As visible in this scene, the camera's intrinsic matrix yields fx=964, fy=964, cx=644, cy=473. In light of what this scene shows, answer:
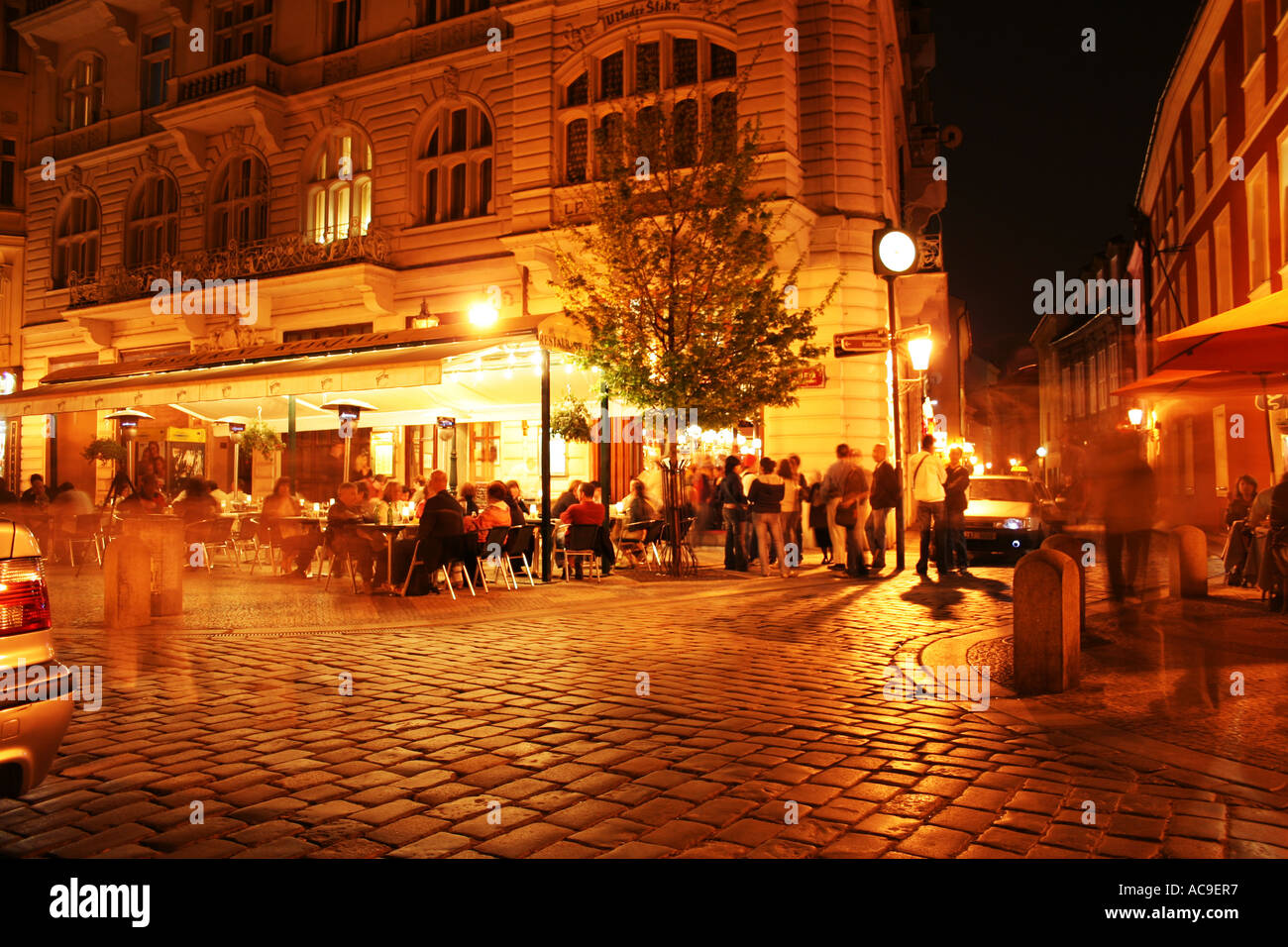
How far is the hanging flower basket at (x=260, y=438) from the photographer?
1989cm

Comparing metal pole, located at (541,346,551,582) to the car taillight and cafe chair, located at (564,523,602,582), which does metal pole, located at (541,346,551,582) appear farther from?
the car taillight

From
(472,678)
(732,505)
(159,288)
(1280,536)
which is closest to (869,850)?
(472,678)

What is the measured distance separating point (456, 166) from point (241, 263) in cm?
641

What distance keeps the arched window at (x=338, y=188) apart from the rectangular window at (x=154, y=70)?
7382mm

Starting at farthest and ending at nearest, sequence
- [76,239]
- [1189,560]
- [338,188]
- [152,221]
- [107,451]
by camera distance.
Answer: [76,239], [152,221], [338,188], [107,451], [1189,560]

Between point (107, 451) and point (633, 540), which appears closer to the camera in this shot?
point (633, 540)

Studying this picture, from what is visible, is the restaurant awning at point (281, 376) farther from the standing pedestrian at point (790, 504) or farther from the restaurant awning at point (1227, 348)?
the restaurant awning at point (1227, 348)

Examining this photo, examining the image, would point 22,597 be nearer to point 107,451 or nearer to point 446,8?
point 107,451

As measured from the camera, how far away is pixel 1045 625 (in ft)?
20.9

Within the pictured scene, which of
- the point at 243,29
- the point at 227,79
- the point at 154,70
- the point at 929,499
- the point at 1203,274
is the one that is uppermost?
the point at 243,29

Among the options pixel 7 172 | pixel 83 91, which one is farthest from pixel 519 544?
pixel 7 172

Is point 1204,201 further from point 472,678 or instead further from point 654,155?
point 472,678

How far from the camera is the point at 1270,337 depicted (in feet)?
26.1
